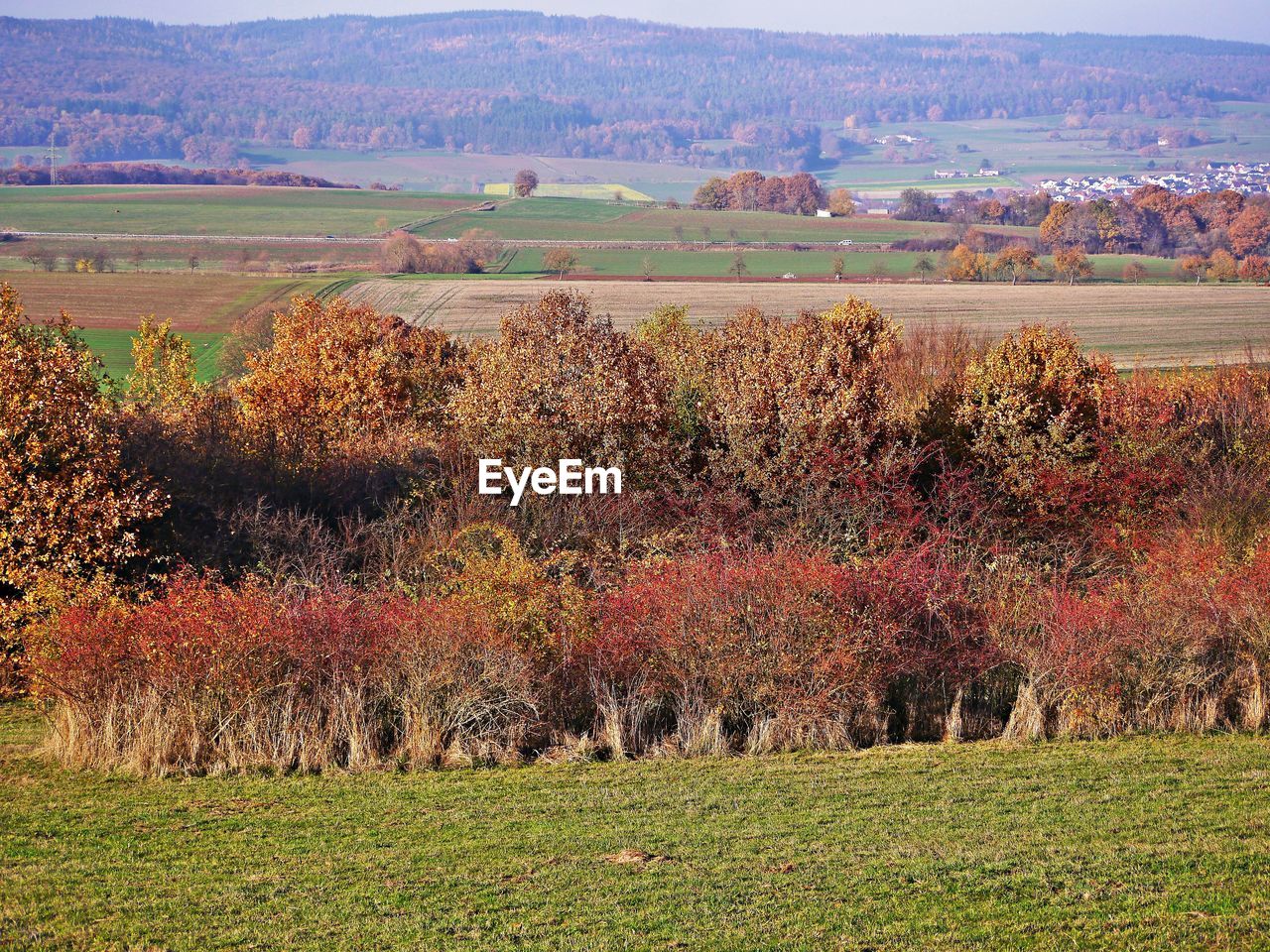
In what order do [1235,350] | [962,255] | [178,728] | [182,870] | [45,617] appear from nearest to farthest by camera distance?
[182,870]
[178,728]
[45,617]
[1235,350]
[962,255]

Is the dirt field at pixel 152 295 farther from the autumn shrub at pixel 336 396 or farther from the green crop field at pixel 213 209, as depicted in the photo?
the autumn shrub at pixel 336 396

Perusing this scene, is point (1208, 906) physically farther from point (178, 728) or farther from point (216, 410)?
point (216, 410)

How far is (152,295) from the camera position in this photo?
95500 millimetres

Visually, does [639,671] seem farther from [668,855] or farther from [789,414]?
[789,414]

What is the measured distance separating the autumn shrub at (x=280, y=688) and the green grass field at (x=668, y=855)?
0.75 metres

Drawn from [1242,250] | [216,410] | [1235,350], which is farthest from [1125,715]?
[1242,250]

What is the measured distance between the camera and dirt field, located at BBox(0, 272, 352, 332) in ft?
285

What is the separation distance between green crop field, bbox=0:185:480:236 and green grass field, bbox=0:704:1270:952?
13748cm

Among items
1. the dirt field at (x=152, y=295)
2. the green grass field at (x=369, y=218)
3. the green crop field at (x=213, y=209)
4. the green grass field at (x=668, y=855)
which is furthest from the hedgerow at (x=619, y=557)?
the green crop field at (x=213, y=209)

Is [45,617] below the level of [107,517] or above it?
below

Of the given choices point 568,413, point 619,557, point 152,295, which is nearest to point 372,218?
point 152,295

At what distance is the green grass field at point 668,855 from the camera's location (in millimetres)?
10188

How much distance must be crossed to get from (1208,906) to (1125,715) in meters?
8.51

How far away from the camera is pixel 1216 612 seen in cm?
1944
